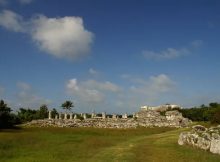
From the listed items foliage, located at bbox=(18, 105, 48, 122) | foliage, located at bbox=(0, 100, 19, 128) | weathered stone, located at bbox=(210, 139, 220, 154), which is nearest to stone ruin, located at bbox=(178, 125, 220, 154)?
weathered stone, located at bbox=(210, 139, 220, 154)

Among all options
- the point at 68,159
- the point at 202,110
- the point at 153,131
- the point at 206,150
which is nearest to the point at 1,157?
the point at 68,159

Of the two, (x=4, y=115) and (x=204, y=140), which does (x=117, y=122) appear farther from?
(x=204, y=140)

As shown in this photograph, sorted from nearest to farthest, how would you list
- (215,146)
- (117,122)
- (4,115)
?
(215,146), (4,115), (117,122)

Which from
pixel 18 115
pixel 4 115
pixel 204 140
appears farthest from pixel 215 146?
pixel 18 115

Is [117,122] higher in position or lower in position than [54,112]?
lower

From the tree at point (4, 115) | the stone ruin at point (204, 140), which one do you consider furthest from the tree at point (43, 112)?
the stone ruin at point (204, 140)

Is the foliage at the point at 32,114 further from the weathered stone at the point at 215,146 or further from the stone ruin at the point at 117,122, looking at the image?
the weathered stone at the point at 215,146

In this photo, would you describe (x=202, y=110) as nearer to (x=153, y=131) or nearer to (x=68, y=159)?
(x=153, y=131)

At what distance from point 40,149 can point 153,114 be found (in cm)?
9721

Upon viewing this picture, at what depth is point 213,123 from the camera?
103 metres

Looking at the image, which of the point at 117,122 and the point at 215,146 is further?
the point at 117,122

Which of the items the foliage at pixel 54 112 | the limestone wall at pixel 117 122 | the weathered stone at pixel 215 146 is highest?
the foliage at pixel 54 112

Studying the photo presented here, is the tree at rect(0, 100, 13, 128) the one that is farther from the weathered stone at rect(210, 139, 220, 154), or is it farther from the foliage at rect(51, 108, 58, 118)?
the weathered stone at rect(210, 139, 220, 154)

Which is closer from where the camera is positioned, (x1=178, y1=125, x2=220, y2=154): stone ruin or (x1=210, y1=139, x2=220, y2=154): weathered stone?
(x1=210, y1=139, x2=220, y2=154): weathered stone
